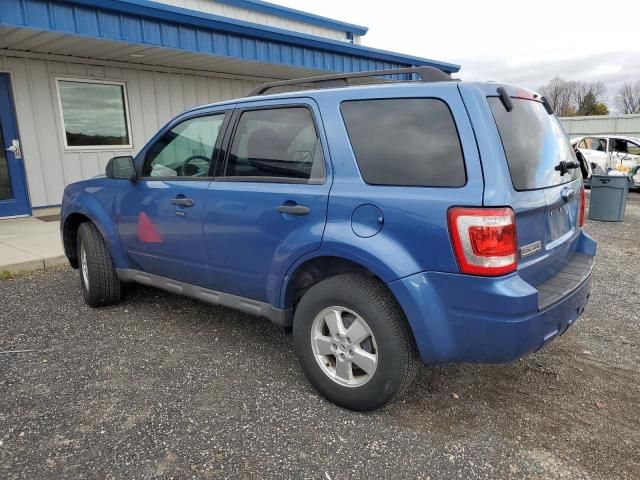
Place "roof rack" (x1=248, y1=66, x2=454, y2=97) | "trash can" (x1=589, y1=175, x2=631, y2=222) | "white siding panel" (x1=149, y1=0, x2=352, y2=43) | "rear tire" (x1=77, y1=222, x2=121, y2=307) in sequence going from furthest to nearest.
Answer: "white siding panel" (x1=149, y1=0, x2=352, y2=43), "trash can" (x1=589, y1=175, x2=631, y2=222), "rear tire" (x1=77, y1=222, x2=121, y2=307), "roof rack" (x1=248, y1=66, x2=454, y2=97)

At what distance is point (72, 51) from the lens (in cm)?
798

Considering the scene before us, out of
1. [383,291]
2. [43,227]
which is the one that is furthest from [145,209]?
[43,227]

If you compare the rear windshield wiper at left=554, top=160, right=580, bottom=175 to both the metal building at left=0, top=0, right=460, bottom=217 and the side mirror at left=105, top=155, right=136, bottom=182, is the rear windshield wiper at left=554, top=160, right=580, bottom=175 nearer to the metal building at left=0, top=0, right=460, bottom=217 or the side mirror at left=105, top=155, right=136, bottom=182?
the side mirror at left=105, top=155, right=136, bottom=182

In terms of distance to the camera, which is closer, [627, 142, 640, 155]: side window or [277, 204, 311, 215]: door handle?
[277, 204, 311, 215]: door handle

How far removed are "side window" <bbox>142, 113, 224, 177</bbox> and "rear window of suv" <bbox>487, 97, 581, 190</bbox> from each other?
192 centimetres

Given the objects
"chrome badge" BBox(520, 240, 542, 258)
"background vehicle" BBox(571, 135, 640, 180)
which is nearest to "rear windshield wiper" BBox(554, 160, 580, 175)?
"chrome badge" BBox(520, 240, 542, 258)

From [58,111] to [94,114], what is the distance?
664 mm

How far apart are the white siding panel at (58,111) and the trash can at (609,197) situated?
843 cm

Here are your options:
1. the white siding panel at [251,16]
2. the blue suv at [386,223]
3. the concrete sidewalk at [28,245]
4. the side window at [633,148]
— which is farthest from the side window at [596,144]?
the concrete sidewalk at [28,245]

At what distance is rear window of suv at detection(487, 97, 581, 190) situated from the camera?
2.45 metres

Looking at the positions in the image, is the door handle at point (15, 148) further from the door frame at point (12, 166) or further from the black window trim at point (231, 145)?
the black window trim at point (231, 145)

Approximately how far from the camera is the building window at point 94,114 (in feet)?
28.1

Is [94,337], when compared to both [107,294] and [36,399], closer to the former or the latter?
[107,294]

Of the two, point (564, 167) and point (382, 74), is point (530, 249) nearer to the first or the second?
point (564, 167)
